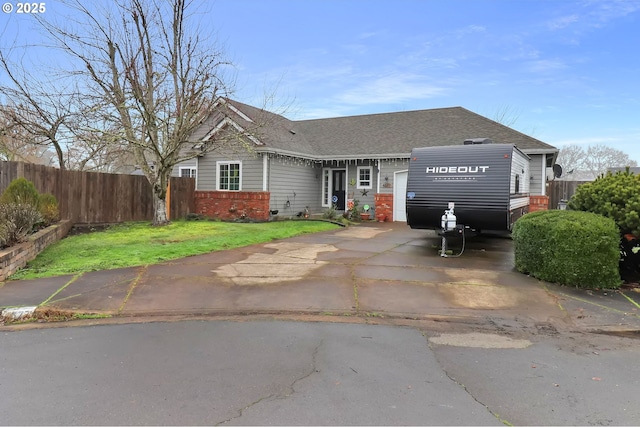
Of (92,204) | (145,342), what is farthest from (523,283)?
(92,204)

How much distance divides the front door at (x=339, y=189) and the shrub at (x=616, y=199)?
41.0ft

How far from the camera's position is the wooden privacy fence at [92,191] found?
1176 cm

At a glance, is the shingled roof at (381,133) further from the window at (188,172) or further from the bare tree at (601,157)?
the bare tree at (601,157)

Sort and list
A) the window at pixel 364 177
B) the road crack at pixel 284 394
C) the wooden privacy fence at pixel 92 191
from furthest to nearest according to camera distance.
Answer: the window at pixel 364 177 → the wooden privacy fence at pixel 92 191 → the road crack at pixel 284 394

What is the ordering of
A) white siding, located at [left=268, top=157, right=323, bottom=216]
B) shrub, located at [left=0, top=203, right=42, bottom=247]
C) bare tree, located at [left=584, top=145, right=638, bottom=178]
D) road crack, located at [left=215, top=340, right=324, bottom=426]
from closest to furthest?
road crack, located at [left=215, top=340, right=324, bottom=426], shrub, located at [left=0, top=203, right=42, bottom=247], white siding, located at [left=268, top=157, right=323, bottom=216], bare tree, located at [left=584, top=145, right=638, bottom=178]

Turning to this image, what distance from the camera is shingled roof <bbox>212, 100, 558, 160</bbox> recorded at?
17.3m

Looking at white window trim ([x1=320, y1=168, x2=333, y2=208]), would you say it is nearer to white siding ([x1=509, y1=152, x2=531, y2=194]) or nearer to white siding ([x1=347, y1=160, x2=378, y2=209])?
white siding ([x1=347, y1=160, x2=378, y2=209])

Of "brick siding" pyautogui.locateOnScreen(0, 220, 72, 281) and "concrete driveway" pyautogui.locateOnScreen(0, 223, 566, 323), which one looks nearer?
"concrete driveway" pyautogui.locateOnScreen(0, 223, 566, 323)

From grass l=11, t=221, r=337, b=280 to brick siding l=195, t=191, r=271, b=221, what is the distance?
325cm

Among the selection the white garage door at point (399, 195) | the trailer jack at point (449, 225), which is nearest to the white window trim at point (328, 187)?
the white garage door at point (399, 195)

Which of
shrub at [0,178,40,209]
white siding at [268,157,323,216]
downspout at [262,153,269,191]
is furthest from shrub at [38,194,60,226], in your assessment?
white siding at [268,157,323,216]

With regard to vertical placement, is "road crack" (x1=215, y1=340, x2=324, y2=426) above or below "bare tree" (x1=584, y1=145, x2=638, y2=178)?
below

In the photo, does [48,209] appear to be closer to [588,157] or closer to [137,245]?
[137,245]

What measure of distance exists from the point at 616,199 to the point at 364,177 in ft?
40.5
